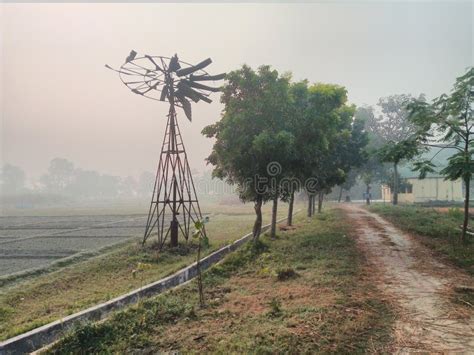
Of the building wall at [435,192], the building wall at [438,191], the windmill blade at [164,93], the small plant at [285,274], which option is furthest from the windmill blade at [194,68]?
the building wall at [438,191]

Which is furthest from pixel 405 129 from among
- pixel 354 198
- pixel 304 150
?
pixel 304 150

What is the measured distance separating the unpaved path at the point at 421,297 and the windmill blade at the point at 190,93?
1155 cm

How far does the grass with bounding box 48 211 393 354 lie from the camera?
21.0 feet

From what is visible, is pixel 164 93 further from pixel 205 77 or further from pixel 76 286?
pixel 76 286

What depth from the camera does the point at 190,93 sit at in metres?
20.2

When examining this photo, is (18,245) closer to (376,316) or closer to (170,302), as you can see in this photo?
(170,302)

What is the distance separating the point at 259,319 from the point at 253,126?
35.7ft

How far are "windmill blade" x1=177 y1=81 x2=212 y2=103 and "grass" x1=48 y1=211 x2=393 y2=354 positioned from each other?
1148cm

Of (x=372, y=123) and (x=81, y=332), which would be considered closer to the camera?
(x=81, y=332)

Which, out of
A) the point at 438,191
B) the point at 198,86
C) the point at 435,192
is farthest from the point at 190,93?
the point at 438,191

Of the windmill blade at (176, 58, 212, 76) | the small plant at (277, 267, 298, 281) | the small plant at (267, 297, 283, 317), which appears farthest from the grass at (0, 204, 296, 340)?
the windmill blade at (176, 58, 212, 76)

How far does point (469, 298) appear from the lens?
844 cm

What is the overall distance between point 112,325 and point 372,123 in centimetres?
6255

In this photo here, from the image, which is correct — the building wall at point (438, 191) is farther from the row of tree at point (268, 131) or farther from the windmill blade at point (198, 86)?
the windmill blade at point (198, 86)
